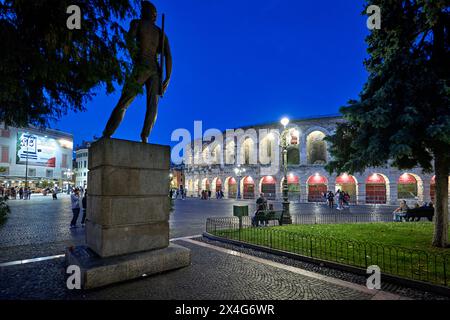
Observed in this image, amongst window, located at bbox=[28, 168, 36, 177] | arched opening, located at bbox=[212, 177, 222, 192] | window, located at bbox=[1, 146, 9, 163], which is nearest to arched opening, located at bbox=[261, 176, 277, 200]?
arched opening, located at bbox=[212, 177, 222, 192]

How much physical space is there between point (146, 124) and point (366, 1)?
8.70m

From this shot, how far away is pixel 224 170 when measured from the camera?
158ft

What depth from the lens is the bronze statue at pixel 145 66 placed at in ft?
19.5

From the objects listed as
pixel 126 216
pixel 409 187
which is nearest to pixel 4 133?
pixel 126 216

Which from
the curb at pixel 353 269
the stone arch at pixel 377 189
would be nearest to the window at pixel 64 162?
the stone arch at pixel 377 189

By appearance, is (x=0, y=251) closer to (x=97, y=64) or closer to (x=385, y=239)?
(x=97, y=64)

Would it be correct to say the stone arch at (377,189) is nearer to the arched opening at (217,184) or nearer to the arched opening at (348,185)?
the arched opening at (348,185)

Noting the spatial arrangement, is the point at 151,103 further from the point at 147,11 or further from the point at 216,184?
the point at 216,184

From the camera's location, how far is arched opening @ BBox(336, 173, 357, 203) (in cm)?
3475

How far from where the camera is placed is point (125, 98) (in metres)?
6.08

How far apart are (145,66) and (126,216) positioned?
3.48 m

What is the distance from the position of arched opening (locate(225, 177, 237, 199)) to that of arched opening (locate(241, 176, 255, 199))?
80.0 inches

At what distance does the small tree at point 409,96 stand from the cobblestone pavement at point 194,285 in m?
4.61

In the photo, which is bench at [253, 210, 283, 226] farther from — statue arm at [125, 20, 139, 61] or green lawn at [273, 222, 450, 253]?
statue arm at [125, 20, 139, 61]
